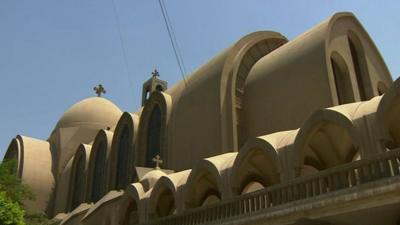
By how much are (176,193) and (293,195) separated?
17.1 feet

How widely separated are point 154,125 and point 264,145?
1161cm

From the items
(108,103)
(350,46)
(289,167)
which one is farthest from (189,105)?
(108,103)

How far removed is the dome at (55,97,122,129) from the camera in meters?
34.8

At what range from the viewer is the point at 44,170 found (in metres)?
32.4

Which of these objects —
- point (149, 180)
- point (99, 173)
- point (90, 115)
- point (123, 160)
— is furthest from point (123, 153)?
point (90, 115)

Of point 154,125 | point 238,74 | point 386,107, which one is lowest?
point 386,107

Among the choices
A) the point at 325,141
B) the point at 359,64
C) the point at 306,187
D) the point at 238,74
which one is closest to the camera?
the point at 306,187

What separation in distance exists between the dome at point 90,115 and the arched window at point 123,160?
8.41 meters

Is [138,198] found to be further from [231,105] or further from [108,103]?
[108,103]

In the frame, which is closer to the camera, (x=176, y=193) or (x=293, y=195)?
(x=293, y=195)

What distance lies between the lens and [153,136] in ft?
76.0

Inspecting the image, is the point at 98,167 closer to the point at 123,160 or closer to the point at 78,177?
the point at 78,177

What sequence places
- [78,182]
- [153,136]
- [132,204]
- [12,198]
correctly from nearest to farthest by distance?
[132,204] < [12,198] < [153,136] < [78,182]

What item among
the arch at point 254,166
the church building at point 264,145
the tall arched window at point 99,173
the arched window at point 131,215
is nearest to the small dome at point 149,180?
the church building at point 264,145
